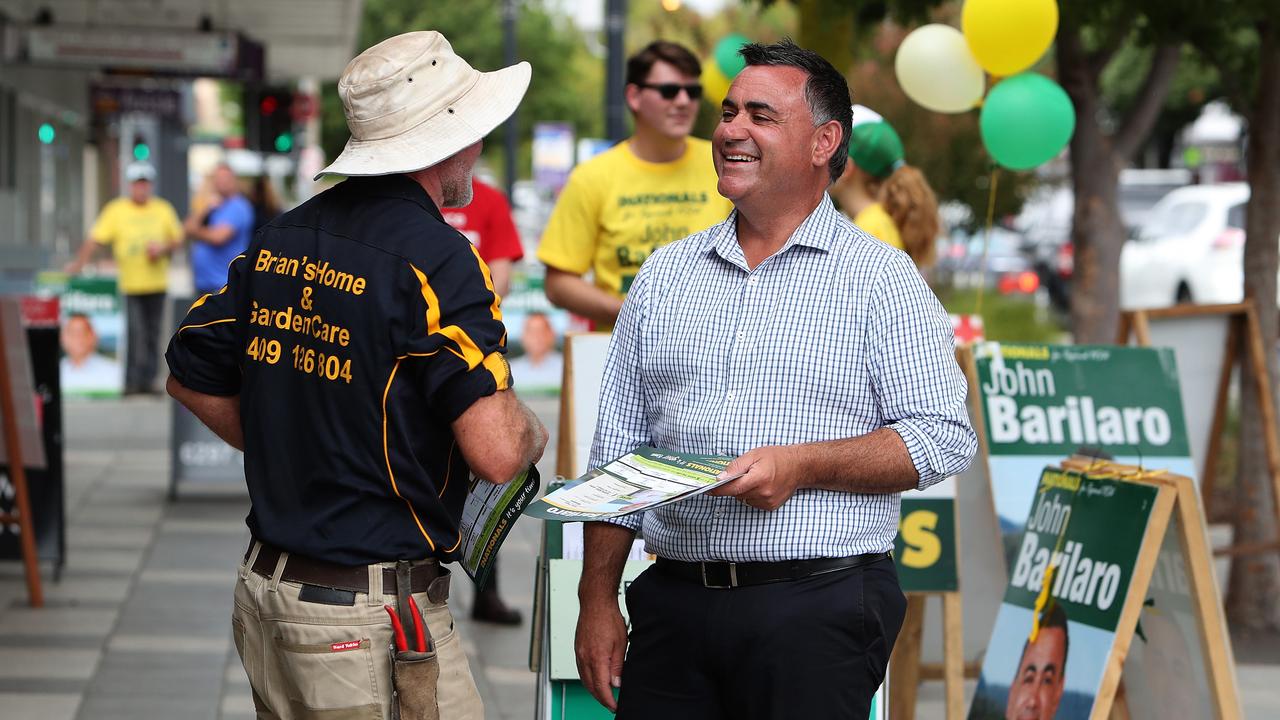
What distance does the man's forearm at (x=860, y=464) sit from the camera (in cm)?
299

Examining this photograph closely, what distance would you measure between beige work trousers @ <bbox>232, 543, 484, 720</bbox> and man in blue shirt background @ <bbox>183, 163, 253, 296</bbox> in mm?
11223

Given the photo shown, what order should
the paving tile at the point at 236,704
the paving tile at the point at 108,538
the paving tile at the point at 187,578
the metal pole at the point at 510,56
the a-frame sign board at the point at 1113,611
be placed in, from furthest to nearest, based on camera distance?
the metal pole at the point at 510,56, the paving tile at the point at 108,538, the paving tile at the point at 187,578, the paving tile at the point at 236,704, the a-frame sign board at the point at 1113,611

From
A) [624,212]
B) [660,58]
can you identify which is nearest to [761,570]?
[624,212]

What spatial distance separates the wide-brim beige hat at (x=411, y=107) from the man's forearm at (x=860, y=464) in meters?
0.85

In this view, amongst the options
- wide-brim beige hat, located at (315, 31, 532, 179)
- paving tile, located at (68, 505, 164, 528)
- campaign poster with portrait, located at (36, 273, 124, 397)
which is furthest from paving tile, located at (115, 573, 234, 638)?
campaign poster with portrait, located at (36, 273, 124, 397)

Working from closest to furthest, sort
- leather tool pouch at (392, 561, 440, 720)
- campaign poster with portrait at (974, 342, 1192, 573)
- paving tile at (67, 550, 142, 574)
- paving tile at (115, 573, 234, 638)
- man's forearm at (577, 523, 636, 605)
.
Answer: leather tool pouch at (392, 561, 440, 720) < man's forearm at (577, 523, 636, 605) < campaign poster with portrait at (974, 342, 1192, 573) < paving tile at (115, 573, 234, 638) < paving tile at (67, 550, 142, 574)

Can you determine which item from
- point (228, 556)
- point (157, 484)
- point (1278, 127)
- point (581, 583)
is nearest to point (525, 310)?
point (157, 484)

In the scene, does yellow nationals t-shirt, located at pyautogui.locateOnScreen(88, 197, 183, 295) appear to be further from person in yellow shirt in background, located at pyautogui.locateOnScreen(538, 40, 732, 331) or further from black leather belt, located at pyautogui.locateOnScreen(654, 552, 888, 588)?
black leather belt, located at pyautogui.locateOnScreen(654, 552, 888, 588)

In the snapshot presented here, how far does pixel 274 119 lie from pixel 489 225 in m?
14.1

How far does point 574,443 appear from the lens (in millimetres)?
5188

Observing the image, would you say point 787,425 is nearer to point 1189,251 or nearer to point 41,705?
point 41,705

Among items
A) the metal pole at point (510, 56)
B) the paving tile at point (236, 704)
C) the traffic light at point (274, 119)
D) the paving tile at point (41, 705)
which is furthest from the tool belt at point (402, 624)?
the metal pole at point (510, 56)

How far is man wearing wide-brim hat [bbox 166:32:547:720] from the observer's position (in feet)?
9.49

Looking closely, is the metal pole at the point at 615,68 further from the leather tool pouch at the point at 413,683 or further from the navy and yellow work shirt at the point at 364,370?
the leather tool pouch at the point at 413,683
